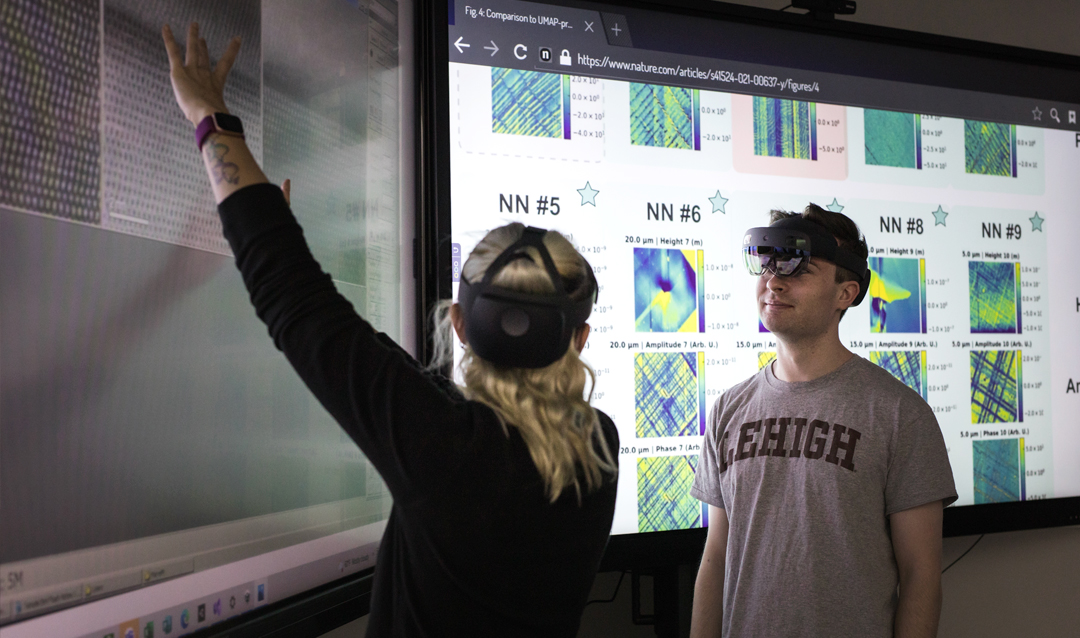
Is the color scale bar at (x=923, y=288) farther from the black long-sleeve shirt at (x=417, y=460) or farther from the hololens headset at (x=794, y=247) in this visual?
the black long-sleeve shirt at (x=417, y=460)

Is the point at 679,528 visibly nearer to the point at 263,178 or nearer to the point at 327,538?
the point at 327,538

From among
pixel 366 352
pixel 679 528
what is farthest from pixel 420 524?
pixel 679 528

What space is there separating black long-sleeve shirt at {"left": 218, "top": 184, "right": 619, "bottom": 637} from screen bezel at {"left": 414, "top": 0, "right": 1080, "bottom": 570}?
0.78 metres

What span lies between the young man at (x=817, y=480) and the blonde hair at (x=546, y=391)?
684mm

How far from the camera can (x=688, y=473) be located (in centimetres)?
200

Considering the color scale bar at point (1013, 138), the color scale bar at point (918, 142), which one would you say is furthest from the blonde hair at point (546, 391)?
the color scale bar at point (1013, 138)

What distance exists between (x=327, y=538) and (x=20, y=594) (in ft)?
1.98

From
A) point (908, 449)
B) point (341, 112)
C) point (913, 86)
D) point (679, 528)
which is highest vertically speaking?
point (913, 86)

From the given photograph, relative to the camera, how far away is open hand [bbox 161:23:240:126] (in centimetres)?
97

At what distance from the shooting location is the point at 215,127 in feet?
3.08

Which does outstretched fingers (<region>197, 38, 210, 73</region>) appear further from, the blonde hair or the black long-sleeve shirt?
the blonde hair

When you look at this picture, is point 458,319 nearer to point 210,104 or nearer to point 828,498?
point 210,104

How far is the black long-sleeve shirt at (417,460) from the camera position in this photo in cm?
88

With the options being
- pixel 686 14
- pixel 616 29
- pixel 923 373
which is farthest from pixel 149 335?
pixel 923 373
